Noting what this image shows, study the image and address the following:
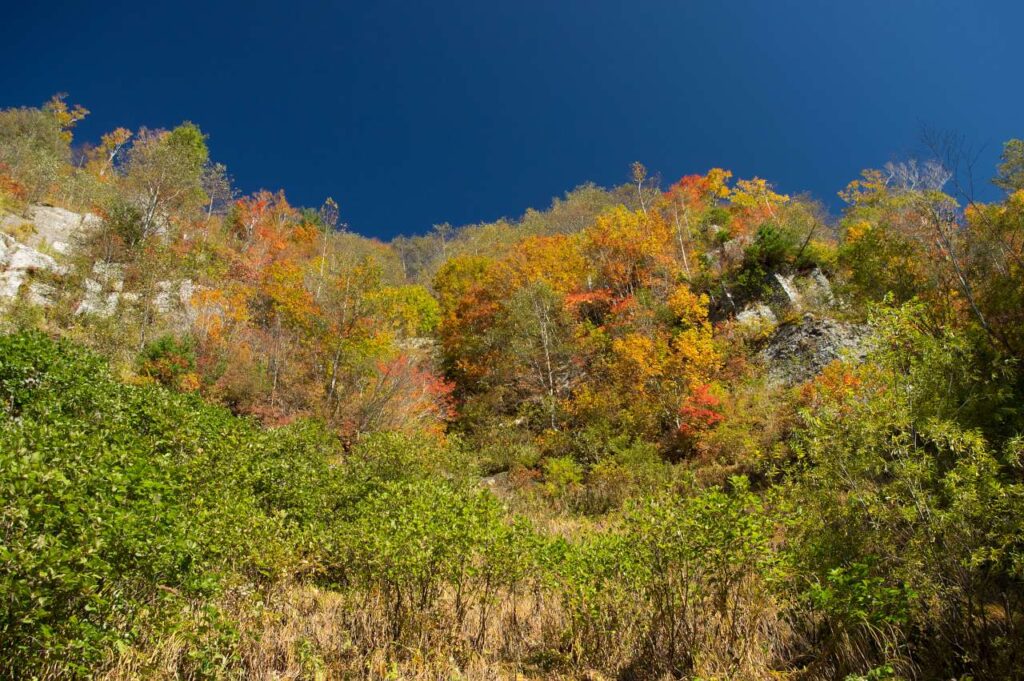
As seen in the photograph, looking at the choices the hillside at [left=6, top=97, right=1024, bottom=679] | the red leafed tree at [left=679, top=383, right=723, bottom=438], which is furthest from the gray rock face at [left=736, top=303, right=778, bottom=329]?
the red leafed tree at [left=679, top=383, right=723, bottom=438]

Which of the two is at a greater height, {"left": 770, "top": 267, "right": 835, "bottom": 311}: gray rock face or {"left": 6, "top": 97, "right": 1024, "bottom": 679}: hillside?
{"left": 770, "top": 267, "right": 835, "bottom": 311}: gray rock face

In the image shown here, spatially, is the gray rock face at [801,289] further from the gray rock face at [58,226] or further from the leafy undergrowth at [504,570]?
the gray rock face at [58,226]

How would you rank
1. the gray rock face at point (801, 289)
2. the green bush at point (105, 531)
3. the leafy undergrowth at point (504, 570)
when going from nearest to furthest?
the green bush at point (105, 531)
the leafy undergrowth at point (504, 570)
the gray rock face at point (801, 289)

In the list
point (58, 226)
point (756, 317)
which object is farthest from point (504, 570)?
point (58, 226)

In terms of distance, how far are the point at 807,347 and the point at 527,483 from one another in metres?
13.9

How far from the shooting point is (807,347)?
873 inches

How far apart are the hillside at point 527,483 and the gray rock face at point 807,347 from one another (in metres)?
0.13

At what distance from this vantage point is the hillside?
16.6 ft

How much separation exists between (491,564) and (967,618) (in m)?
5.59

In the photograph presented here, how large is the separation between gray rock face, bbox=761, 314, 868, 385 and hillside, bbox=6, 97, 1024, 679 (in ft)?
0.44

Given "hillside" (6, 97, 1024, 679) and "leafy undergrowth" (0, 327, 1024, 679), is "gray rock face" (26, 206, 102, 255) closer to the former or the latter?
"hillside" (6, 97, 1024, 679)

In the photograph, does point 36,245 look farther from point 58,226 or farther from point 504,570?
point 504,570

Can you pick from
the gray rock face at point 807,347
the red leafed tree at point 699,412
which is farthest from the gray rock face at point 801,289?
the red leafed tree at point 699,412

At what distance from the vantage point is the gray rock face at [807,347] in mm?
21375
